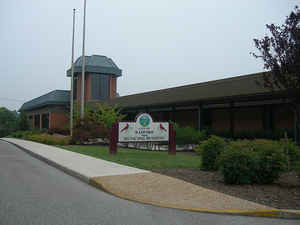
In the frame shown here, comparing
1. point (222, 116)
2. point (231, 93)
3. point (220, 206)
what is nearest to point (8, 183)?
point (220, 206)

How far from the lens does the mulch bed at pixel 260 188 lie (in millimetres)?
7495

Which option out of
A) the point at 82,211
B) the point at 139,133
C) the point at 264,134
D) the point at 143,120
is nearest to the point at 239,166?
the point at 82,211

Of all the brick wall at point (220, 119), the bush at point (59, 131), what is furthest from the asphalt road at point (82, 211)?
the bush at point (59, 131)

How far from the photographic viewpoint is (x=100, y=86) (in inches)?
2215

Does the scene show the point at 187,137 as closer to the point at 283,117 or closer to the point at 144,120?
the point at 144,120

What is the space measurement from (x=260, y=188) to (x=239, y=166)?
2.45 ft

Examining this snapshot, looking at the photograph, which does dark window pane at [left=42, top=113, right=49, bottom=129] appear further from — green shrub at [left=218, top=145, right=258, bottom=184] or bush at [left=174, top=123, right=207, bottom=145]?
green shrub at [left=218, top=145, right=258, bottom=184]

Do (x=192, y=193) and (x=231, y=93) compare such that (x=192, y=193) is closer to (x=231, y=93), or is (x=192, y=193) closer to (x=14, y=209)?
(x=14, y=209)

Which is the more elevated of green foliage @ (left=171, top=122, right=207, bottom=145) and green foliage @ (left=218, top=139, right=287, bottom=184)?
green foliage @ (left=171, top=122, right=207, bottom=145)

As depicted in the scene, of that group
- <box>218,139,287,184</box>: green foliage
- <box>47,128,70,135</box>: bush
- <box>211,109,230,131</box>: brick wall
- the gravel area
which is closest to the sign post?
the gravel area

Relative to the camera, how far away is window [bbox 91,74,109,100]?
183 feet

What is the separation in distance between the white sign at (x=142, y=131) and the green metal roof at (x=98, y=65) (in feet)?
122

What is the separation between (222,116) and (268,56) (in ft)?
64.2

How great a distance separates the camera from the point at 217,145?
476 inches
